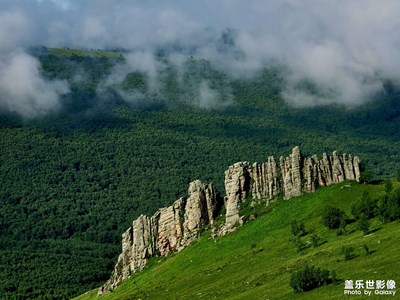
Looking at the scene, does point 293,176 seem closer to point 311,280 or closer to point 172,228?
point 172,228

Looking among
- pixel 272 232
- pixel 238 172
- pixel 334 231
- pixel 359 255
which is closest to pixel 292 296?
pixel 359 255

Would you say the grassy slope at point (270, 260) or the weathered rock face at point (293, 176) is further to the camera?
the weathered rock face at point (293, 176)

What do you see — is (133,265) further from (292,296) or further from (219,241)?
(292,296)

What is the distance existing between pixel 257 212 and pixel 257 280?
146 feet

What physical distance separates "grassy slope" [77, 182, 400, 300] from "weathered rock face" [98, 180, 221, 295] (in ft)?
13.0

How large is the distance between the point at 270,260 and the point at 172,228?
45.7 metres

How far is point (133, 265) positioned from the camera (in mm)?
152750

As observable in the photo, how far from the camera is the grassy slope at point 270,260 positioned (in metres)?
79.2

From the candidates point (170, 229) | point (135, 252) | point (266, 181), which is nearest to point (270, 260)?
point (266, 181)

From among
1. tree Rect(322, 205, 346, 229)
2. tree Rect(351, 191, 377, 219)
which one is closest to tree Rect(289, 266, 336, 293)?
tree Rect(351, 191, 377, 219)

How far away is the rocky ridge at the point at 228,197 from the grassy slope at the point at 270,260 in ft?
10.5

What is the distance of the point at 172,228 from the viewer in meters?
151

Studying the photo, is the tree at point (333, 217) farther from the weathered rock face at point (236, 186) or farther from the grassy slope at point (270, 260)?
the weathered rock face at point (236, 186)

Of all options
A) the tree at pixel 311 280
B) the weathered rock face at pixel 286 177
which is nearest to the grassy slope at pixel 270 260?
the tree at pixel 311 280
